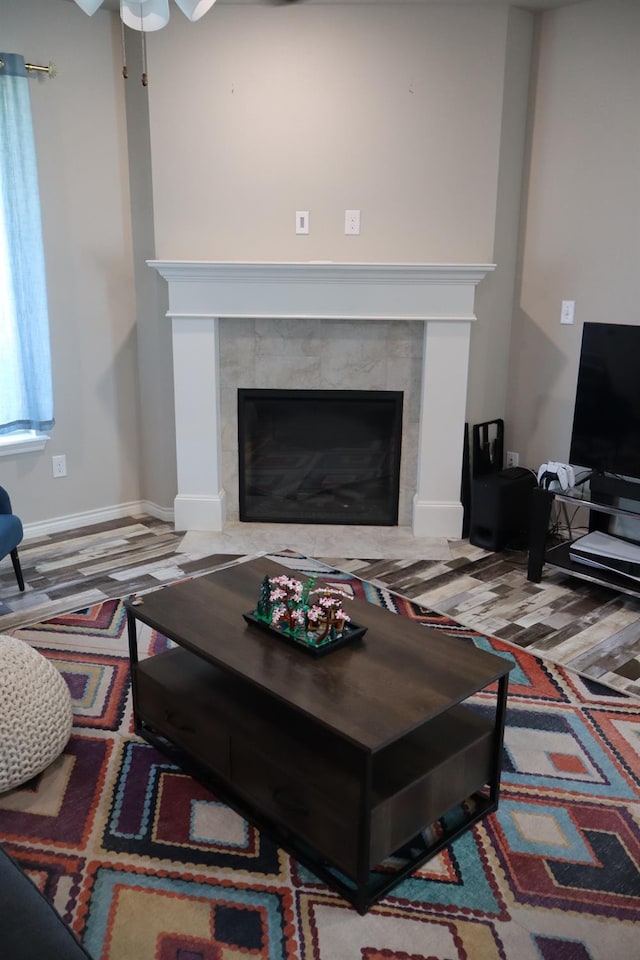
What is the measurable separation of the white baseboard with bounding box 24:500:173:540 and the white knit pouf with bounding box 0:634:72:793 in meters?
2.00

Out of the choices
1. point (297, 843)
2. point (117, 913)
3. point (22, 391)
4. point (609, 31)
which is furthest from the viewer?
point (22, 391)

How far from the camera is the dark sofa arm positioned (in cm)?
129

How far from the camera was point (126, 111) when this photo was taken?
406 centimetres

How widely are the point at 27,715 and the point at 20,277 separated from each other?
236 cm

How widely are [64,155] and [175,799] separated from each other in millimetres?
3130

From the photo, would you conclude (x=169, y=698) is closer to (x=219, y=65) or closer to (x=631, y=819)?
(x=631, y=819)

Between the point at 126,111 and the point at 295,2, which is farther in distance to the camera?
the point at 126,111

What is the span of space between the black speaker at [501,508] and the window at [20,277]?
7.15 feet

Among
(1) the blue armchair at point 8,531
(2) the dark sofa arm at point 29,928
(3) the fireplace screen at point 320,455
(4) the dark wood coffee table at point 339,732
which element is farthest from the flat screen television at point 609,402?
(2) the dark sofa arm at point 29,928

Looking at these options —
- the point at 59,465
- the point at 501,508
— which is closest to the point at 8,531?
the point at 59,465

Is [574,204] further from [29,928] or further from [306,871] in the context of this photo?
[29,928]

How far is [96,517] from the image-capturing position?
4.43 metres

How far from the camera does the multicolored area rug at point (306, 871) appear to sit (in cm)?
176

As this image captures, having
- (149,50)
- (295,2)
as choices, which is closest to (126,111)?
(149,50)
